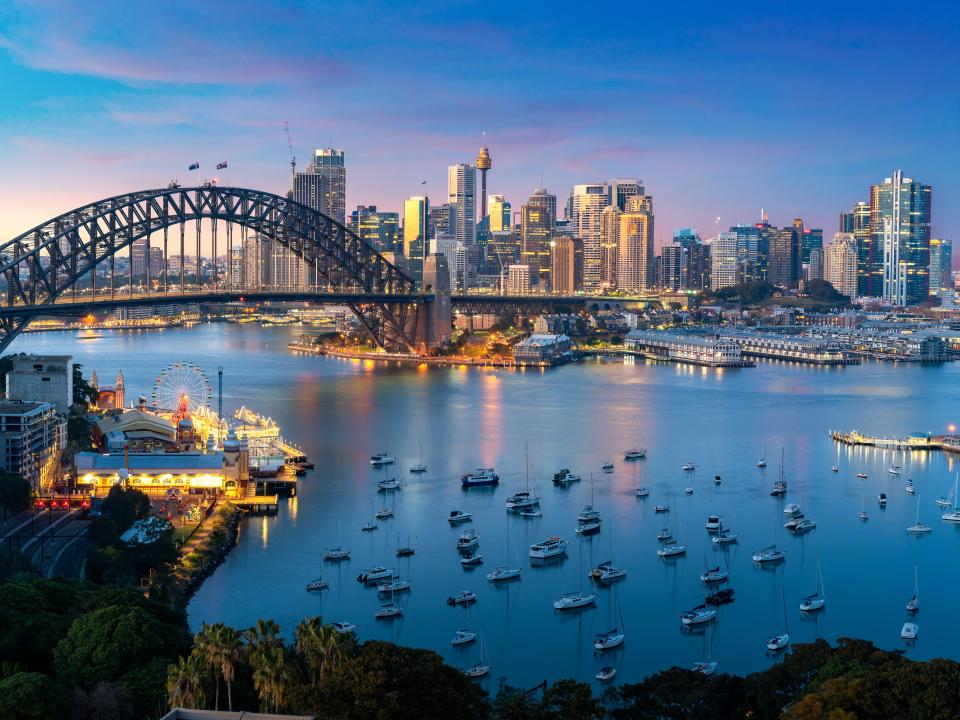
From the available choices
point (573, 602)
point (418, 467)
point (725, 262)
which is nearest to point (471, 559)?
point (573, 602)

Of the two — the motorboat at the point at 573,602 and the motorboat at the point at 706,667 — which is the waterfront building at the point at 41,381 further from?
the motorboat at the point at 706,667

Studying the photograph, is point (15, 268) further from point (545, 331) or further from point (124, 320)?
point (124, 320)

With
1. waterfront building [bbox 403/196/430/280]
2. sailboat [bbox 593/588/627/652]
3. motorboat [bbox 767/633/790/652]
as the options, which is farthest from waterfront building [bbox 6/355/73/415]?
waterfront building [bbox 403/196/430/280]

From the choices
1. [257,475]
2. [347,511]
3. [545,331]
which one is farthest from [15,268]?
[545,331]

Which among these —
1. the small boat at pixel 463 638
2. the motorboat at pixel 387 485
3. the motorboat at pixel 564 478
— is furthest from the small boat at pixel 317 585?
the motorboat at pixel 564 478

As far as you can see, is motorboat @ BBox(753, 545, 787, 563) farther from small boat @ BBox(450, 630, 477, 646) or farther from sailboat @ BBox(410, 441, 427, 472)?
sailboat @ BBox(410, 441, 427, 472)

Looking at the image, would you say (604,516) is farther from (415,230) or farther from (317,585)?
(415,230)
